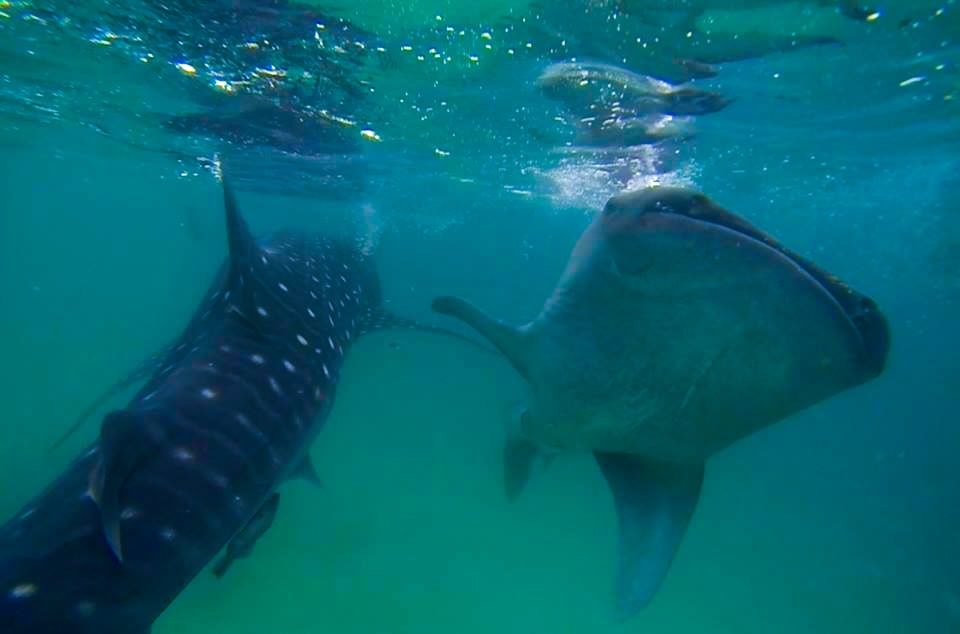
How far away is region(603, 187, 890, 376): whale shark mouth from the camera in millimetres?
2305

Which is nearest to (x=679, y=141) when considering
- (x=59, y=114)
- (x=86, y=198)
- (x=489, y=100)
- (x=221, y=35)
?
(x=489, y=100)

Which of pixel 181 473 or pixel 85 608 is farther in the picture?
pixel 181 473

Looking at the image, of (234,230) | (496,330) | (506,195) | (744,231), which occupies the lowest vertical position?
(506,195)

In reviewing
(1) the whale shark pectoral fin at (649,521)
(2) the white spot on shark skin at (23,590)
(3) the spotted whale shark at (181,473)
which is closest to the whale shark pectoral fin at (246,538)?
(3) the spotted whale shark at (181,473)

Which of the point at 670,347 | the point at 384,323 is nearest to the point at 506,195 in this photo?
the point at 384,323

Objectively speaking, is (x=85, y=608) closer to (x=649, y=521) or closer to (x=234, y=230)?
(x=234, y=230)

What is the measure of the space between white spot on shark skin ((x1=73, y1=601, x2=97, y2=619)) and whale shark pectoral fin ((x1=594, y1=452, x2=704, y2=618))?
286cm

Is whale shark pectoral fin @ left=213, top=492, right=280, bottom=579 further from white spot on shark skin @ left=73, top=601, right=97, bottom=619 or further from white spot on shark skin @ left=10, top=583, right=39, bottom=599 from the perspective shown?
white spot on shark skin @ left=10, top=583, right=39, bottom=599

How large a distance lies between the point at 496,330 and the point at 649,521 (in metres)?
1.62

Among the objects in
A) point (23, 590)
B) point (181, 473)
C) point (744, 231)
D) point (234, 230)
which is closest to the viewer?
point (23, 590)

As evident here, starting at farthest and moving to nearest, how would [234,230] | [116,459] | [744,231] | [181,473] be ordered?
[234,230] < [181,473] < [116,459] < [744,231]

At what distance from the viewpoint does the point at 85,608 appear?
7.33ft

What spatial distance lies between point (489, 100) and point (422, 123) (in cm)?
316

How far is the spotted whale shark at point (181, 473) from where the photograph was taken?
2281mm
